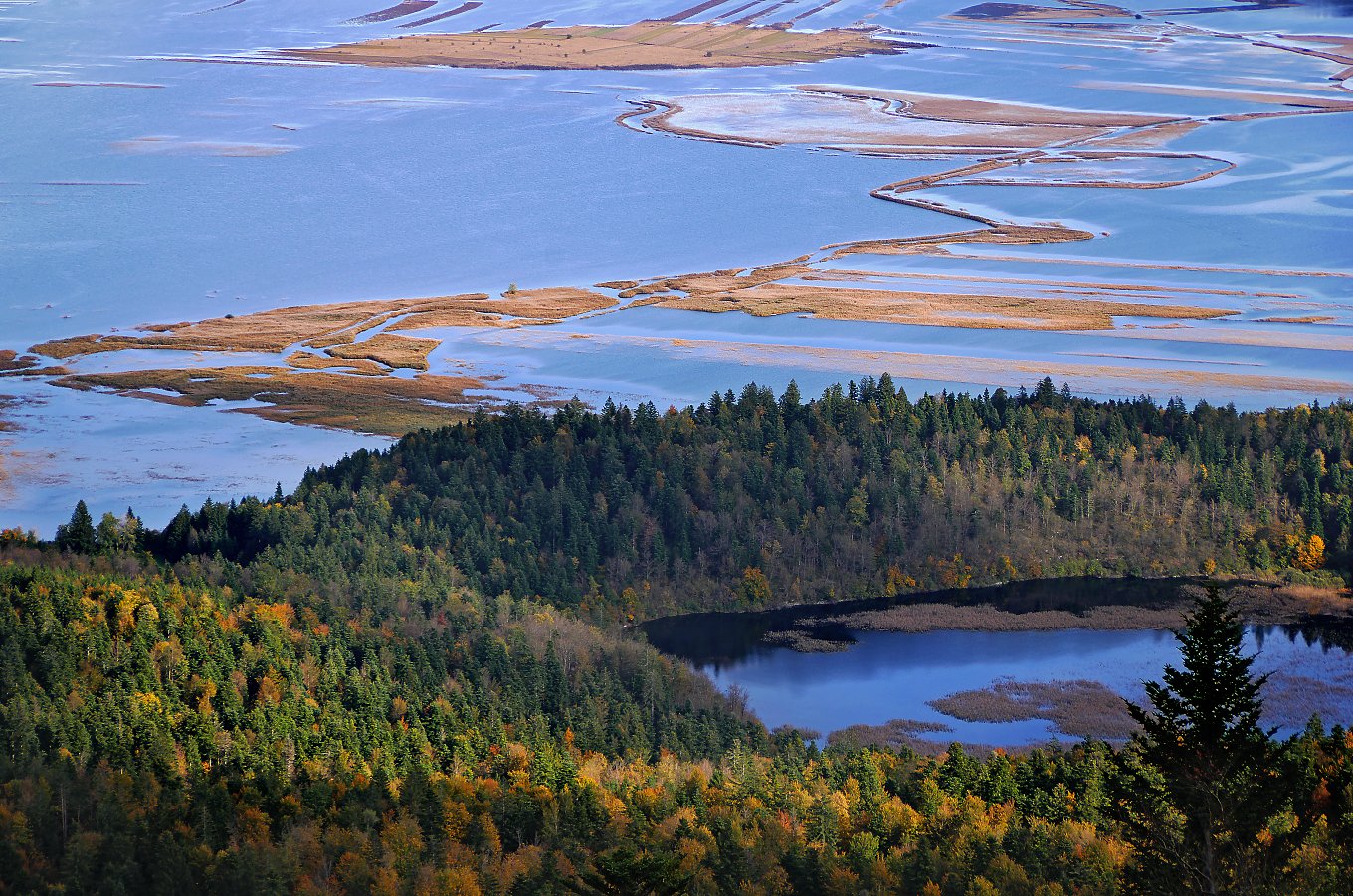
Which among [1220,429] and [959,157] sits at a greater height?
[959,157]

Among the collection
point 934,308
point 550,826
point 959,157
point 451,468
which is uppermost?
point 959,157

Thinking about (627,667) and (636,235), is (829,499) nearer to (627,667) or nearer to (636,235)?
(627,667)

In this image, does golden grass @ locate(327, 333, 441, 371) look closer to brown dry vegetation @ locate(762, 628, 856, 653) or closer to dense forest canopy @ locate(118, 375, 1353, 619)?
dense forest canopy @ locate(118, 375, 1353, 619)

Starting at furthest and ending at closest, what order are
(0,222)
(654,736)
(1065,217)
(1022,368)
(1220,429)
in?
(1065,217)
(0,222)
(1022,368)
(1220,429)
(654,736)

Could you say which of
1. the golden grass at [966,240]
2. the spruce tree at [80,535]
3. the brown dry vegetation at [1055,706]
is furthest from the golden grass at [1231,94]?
the spruce tree at [80,535]

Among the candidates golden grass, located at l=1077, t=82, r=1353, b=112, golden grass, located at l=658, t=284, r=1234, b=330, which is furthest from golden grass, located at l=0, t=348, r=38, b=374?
golden grass, located at l=1077, t=82, r=1353, b=112

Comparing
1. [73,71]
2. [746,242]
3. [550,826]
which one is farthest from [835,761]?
[73,71]

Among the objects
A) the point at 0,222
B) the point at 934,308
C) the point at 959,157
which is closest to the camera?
the point at 934,308

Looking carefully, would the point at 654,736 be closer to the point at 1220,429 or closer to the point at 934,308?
the point at 1220,429
